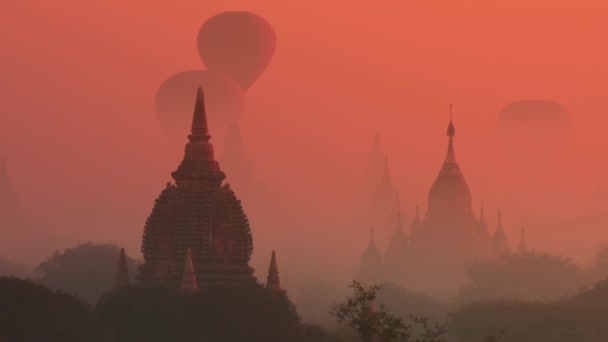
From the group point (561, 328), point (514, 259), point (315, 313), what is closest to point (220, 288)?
point (561, 328)

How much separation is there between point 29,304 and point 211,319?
9.21 meters

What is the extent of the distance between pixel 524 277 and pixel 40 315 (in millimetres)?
94887

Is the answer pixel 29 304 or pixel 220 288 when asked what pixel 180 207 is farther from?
pixel 29 304

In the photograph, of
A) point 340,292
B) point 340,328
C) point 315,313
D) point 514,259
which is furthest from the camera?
point 514,259

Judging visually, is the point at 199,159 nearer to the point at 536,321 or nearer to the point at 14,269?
the point at 536,321

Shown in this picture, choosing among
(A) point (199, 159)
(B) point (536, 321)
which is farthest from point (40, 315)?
(B) point (536, 321)

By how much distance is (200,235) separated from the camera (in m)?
108

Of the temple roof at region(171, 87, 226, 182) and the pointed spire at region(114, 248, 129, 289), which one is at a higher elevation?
the temple roof at region(171, 87, 226, 182)

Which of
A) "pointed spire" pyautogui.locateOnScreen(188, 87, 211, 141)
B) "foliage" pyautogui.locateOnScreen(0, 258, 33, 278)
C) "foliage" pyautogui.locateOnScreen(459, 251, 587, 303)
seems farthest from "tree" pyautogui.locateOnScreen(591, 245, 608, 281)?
"pointed spire" pyautogui.locateOnScreen(188, 87, 211, 141)

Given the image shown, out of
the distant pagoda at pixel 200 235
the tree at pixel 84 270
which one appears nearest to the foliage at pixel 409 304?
the tree at pixel 84 270

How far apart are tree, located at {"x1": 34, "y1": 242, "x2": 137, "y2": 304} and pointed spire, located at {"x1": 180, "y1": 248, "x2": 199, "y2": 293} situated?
29414mm

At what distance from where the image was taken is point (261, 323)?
104m

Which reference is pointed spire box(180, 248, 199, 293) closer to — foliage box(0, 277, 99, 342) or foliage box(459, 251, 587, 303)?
foliage box(0, 277, 99, 342)

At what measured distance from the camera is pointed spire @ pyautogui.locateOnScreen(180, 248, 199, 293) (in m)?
106
